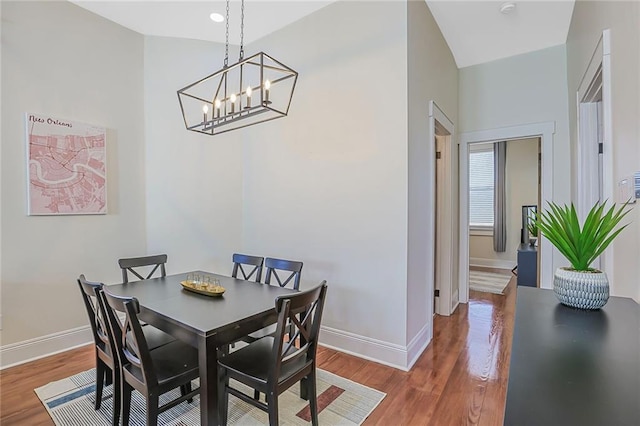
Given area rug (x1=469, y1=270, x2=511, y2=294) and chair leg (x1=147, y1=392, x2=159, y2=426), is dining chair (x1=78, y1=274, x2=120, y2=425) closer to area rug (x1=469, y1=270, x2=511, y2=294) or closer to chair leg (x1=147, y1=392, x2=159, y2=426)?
chair leg (x1=147, y1=392, x2=159, y2=426)

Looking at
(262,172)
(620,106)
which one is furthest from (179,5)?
(620,106)

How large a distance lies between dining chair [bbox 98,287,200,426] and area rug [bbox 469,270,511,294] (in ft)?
16.2

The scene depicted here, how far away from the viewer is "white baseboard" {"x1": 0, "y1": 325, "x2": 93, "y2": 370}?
2.68 meters

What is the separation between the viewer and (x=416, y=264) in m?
2.90

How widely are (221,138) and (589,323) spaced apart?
3802 mm

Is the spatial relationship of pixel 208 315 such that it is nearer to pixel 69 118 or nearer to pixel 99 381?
pixel 99 381

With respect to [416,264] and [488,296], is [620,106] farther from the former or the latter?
[488,296]

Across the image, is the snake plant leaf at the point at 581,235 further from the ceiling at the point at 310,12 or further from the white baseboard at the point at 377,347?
the ceiling at the point at 310,12

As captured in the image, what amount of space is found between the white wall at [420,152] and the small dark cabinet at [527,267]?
2.88 m

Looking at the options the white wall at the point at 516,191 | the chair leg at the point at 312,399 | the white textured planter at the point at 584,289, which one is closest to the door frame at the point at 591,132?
the white textured planter at the point at 584,289

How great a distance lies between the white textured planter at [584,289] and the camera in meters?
1.33

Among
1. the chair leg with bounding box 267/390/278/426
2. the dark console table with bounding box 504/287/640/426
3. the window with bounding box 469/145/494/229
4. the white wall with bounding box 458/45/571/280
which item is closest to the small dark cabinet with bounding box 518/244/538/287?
the white wall with bounding box 458/45/571/280

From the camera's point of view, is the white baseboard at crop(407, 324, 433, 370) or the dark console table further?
the white baseboard at crop(407, 324, 433, 370)

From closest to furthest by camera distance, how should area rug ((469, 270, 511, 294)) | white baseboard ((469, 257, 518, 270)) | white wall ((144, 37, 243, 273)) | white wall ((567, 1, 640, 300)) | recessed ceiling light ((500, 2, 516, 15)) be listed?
white wall ((567, 1, 640, 300))
recessed ceiling light ((500, 2, 516, 15))
white wall ((144, 37, 243, 273))
area rug ((469, 270, 511, 294))
white baseboard ((469, 257, 518, 270))
